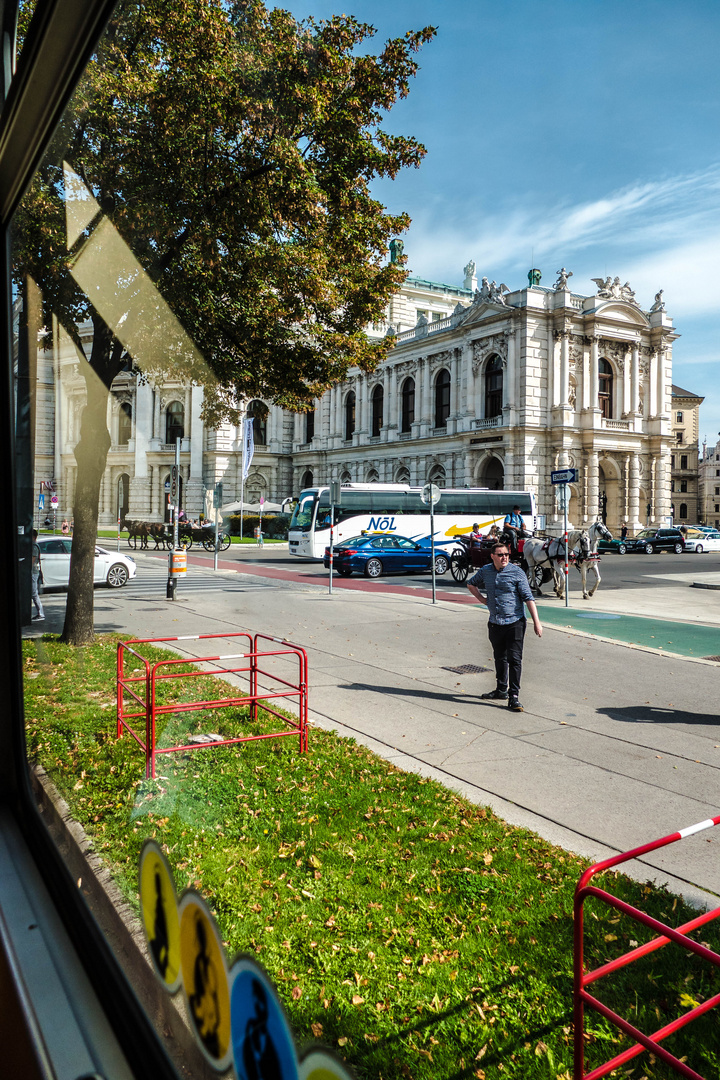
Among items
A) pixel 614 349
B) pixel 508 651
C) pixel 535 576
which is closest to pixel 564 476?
pixel 614 349

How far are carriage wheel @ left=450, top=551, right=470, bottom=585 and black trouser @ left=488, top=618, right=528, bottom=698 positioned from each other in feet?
42.8

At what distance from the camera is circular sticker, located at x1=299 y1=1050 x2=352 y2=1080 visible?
4.08 feet

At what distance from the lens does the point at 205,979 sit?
1651 mm

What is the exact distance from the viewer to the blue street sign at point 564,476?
2.45 m

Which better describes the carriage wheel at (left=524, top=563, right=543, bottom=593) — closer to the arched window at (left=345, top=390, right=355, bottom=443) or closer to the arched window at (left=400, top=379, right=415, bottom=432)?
the arched window at (left=345, top=390, right=355, bottom=443)

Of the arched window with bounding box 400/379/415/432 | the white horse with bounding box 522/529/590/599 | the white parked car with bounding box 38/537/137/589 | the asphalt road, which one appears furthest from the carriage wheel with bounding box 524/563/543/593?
the arched window with bounding box 400/379/415/432

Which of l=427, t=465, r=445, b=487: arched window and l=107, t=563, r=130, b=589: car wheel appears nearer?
l=427, t=465, r=445, b=487: arched window

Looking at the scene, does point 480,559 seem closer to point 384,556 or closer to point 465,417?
point 384,556

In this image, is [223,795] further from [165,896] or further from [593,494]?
[593,494]

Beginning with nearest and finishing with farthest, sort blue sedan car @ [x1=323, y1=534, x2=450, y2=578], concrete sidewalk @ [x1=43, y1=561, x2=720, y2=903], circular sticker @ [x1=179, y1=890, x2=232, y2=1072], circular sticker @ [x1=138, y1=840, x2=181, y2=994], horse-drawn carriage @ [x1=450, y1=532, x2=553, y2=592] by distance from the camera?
circular sticker @ [x1=179, y1=890, x2=232, y2=1072], circular sticker @ [x1=138, y1=840, x2=181, y2=994], concrete sidewalk @ [x1=43, y1=561, x2=720, y2=903], horse-drawn carriage @ [x1=450, y1=532, x2=553, y2=592], blue sedan car @ [x1=323, y1=534, x2=450, y2=578]

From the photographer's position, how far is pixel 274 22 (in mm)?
2492

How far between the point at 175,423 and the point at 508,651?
4360 mm

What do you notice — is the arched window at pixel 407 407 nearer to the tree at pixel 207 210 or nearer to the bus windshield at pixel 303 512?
the tree at pixel 207 210

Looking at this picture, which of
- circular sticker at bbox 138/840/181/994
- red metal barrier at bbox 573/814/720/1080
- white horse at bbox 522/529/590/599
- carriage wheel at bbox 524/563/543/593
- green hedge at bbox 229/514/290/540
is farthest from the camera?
carriage wheel at bbox 524/563/543/593
